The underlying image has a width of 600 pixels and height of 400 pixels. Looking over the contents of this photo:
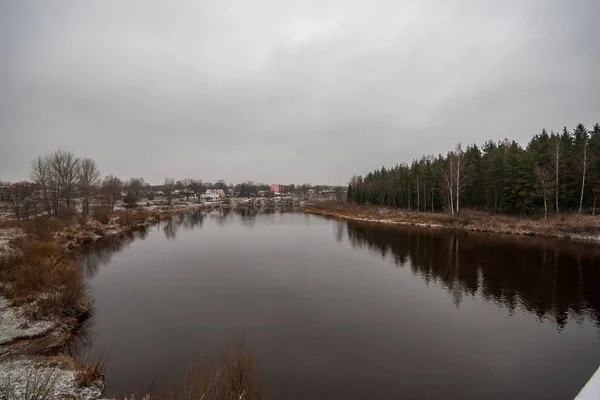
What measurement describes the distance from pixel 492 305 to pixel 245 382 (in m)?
13.2

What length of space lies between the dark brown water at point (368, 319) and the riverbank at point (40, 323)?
1034 millimetres

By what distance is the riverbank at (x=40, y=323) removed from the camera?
7142mm

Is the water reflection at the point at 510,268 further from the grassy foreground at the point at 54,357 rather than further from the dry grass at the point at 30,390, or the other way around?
the dry grass at the point at 30,390

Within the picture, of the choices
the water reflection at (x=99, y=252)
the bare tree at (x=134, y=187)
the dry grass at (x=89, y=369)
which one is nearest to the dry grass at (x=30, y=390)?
the dry grass at (x=89, y=369)

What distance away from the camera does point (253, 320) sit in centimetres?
1277

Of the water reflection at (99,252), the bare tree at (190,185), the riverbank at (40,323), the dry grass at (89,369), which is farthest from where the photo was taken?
the bare tree at (190,185)

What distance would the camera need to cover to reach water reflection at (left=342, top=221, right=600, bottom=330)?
14.2m

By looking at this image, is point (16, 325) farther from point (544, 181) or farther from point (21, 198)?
point (544, 181)

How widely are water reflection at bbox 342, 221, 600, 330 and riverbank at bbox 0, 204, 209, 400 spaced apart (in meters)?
15.4

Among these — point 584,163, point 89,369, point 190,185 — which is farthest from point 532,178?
point 190,185

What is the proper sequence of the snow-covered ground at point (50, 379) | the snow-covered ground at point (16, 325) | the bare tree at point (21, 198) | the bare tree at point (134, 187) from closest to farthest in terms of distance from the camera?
the snow-covered ground at point (50, 379), the snow-covered ground at point (16, 325), the bare tree at point (21, 198), the bare tree at point (134, 187)

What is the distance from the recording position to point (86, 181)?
46.4 meters

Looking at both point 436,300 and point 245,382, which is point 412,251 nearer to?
point 436,300

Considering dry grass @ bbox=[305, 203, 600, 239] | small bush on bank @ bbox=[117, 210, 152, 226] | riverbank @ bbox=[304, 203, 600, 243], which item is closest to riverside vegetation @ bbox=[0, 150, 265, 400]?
small bush on bank @ bbox=[117, 210, 152, 226]
